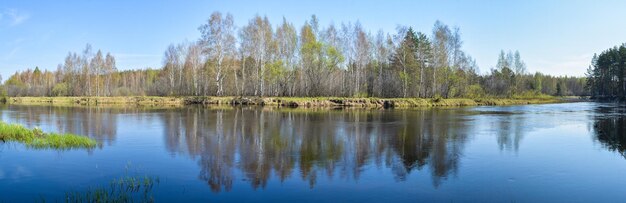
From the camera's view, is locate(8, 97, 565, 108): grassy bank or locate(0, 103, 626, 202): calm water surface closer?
locate(0, 103, 626, 202): calm water surface

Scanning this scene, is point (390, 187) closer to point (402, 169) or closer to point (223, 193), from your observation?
point (402, 169)

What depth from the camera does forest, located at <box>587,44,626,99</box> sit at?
92.7m

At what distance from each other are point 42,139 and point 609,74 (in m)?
114

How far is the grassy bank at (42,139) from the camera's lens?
50.3ft

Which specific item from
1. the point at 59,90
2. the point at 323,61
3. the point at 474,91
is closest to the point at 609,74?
the point at 474,91

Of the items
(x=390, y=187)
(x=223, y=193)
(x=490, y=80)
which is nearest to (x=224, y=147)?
(x=223, y=193)

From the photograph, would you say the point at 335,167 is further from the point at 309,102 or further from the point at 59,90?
the point at 59,90

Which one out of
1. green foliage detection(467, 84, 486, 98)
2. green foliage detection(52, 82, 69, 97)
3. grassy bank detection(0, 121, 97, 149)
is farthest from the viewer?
green foliage detection(52, 82, 69, 97)

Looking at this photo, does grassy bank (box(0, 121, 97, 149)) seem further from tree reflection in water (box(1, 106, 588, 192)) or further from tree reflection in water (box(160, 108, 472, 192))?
tree reflection in water (box(160, 108, 472, 192))

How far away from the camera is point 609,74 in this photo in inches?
3964

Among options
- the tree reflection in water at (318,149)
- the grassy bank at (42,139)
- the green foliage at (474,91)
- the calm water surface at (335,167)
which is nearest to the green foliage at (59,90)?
the green foliage at (474,91)

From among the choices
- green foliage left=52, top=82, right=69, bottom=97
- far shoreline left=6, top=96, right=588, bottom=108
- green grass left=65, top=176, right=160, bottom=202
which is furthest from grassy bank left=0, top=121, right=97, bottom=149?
green foliage left=52, top=82, right=69, bottom=97

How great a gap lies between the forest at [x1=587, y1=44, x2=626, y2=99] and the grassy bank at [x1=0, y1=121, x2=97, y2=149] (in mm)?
101862

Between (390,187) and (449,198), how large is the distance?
135 cm
